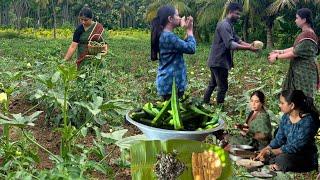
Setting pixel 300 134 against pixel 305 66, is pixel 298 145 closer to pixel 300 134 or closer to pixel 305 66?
pixel 300 134

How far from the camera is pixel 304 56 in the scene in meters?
4.79

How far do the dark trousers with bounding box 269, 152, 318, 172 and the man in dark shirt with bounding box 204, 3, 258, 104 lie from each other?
6.35 feet

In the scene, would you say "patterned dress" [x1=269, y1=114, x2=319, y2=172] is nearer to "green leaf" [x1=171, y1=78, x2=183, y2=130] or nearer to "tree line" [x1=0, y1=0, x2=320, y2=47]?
"green leaf" [x1=171, y1=78, x2=183, y2=130]

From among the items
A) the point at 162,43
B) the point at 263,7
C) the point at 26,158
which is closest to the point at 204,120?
the point at 26,158

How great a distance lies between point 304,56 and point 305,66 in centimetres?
10

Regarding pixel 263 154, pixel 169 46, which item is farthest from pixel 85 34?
pixel 263 154

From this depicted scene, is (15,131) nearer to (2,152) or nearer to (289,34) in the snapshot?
(2,152)

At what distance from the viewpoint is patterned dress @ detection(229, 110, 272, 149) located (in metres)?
3.92

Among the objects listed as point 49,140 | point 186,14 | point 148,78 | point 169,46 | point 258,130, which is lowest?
point 148,78

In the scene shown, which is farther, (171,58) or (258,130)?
(171,58)

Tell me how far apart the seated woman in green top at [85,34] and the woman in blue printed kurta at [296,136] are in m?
2.55

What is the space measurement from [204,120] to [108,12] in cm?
2741

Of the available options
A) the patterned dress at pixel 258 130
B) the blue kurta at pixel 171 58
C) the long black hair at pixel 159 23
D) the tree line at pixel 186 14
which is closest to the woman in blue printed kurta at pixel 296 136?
the patterned dress at pixel 258 130

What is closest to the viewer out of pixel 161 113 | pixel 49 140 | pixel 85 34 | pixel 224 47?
pixel 161 113
